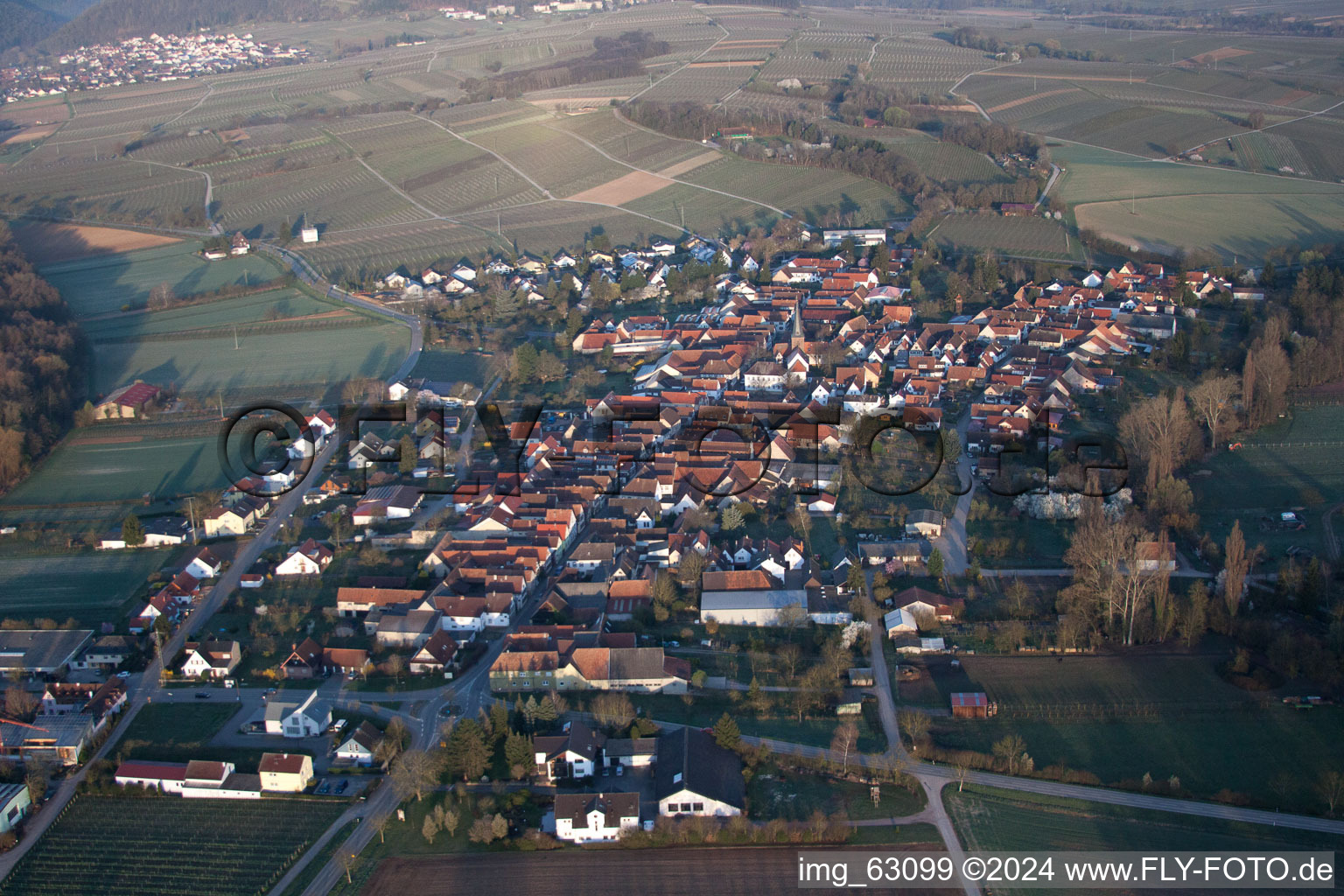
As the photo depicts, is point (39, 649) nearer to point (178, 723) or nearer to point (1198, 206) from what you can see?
point (178, 723)

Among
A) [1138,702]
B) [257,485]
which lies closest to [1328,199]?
[1138,702]

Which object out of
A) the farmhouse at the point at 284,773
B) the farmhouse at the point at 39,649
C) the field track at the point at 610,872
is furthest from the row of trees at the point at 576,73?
the field track at the point at 610,872

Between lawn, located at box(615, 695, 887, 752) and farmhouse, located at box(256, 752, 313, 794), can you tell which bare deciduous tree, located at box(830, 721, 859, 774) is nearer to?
lawn, located at box(615, 695, 887, 752)

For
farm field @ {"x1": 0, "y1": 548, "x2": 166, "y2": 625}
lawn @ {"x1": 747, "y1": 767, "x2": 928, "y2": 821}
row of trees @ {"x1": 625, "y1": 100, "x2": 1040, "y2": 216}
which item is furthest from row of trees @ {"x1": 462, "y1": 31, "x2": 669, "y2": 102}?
lawn @ {"x1": 747, "y1": 767, "x2": 928, "y2": 821}

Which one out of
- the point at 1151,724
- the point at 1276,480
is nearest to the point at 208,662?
the point at 1151,724

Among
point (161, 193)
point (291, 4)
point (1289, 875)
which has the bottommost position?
point (1289, 875)

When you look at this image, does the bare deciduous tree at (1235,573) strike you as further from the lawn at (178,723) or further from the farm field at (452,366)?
the farm field at (452,366)

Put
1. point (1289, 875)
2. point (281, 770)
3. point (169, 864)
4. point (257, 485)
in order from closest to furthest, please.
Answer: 1. point (1289, 875)
2. point (169, 864)
3. point (281, 770)
4. point (257, 485)

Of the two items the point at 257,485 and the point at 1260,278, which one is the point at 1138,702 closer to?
the point at 257,485
